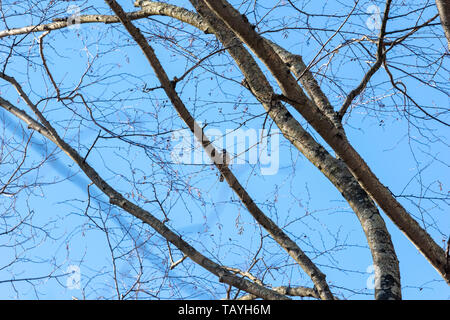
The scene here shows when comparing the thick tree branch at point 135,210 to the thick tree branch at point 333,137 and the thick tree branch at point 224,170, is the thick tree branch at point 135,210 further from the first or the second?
the thick tree branch at point 333,137

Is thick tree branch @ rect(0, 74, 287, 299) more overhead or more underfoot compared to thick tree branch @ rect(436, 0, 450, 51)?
more underfoot

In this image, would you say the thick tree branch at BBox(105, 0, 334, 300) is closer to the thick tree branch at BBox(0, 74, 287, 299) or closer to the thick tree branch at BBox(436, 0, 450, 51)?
the thick tree branch at BBox(0, 74, 287, 299)

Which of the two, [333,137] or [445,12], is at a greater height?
[445,12]

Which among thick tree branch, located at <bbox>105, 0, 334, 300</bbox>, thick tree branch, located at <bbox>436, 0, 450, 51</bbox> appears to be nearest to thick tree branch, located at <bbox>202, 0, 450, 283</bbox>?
thick tree branch, located at <bbox>105, 0, 334, 300</bbox>

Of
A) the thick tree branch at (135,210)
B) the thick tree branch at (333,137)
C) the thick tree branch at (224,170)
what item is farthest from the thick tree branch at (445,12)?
the thick tree branch at (135,210)

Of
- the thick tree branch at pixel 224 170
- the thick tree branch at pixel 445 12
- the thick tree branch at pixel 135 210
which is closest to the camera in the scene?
the thick tree branch at pixel 445 12

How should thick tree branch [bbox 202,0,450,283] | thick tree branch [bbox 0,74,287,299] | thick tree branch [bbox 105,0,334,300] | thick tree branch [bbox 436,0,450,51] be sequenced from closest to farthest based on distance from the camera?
thick tree branch [bbox 202,0,450,283] < thick tree branch [bbox 436,0,450,51] < thick tree branch [bbox 105,0,334,300] < thick tree branch [bbox 0,74,287,299]

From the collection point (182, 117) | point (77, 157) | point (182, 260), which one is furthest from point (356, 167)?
point (77, 157)

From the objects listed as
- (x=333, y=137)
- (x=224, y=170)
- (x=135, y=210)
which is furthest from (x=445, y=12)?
(x=135, y=210)

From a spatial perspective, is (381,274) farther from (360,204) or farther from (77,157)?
(77,157)

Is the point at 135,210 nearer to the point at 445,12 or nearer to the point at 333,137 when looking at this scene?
the point at 333,137

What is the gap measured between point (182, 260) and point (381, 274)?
52.6 inches

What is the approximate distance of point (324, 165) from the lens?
3094 mm

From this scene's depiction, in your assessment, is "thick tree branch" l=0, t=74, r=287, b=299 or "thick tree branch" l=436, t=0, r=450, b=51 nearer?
"thick tree branch" l=436, t=0, r=450, b=51
